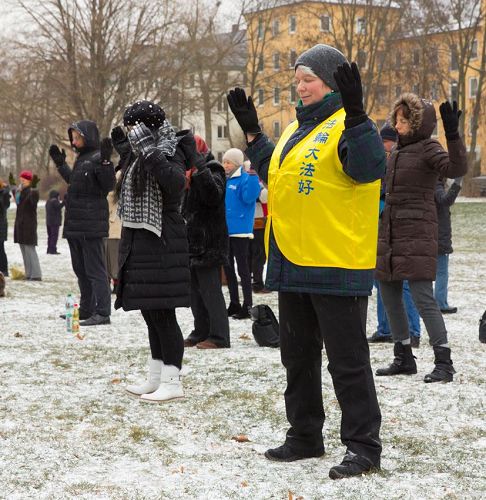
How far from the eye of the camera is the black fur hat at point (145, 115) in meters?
5.75

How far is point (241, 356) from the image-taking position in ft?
24.3

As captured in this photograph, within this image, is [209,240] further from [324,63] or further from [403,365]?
[324,63]

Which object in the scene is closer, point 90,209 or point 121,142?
point 121,142

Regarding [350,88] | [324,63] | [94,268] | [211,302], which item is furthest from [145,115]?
[94,268]

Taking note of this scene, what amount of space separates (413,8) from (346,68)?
3978 cm

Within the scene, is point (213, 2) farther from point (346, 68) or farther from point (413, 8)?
point (346, 68)

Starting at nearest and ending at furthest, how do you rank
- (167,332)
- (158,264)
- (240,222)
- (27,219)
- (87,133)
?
(158,264) < (167,332) < (87,133) < (240,222) < (27,219)

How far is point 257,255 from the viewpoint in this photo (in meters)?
12.3

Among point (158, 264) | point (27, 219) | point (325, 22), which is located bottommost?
point (158, 264)

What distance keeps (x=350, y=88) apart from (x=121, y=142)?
255cm

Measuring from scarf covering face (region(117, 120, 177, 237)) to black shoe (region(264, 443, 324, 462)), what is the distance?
1.70 m

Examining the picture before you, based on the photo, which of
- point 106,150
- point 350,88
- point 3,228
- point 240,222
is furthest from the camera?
point 3,228

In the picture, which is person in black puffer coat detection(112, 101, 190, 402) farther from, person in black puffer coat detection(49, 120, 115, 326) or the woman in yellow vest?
person in black puffer coat detection(49, 120, 115, 326)

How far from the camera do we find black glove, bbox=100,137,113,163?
8438 millimetres
